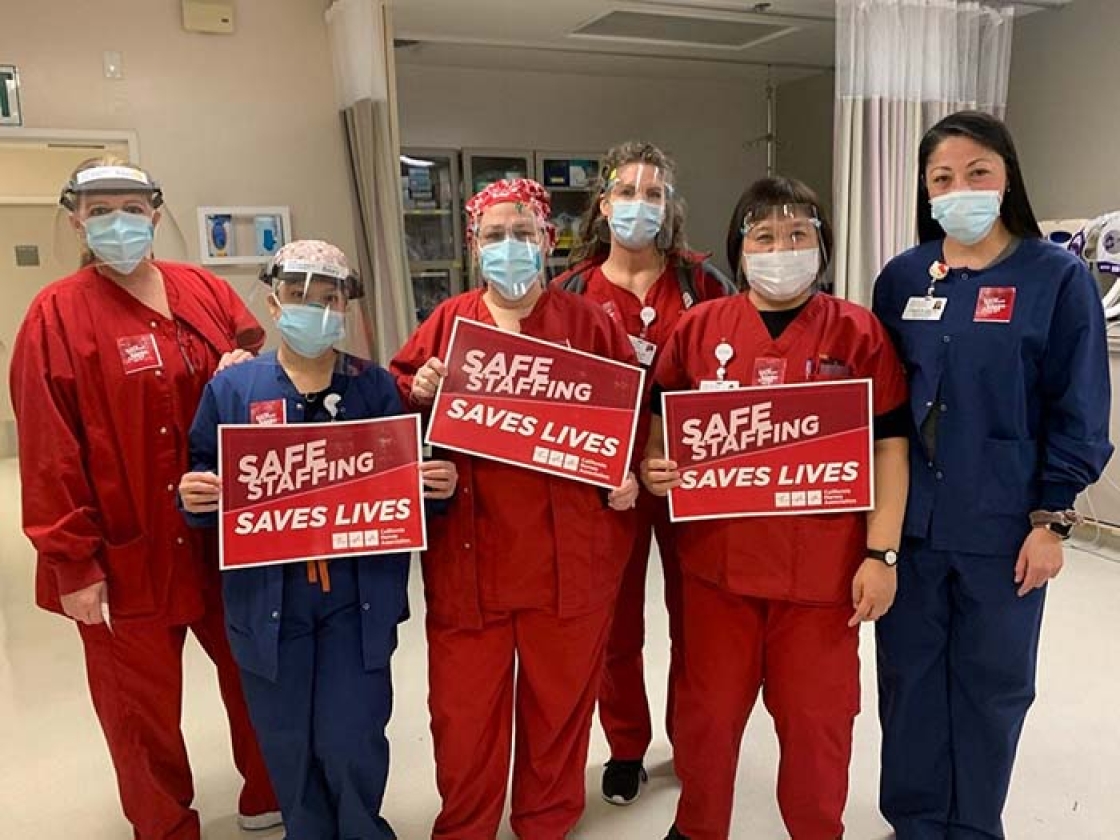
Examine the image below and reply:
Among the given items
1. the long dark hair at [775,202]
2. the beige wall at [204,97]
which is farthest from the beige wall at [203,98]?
the long dark hair at [775,202]

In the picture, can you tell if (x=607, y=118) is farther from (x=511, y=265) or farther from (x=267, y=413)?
(x=267, y=413)

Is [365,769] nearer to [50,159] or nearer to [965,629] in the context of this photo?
[965,629]

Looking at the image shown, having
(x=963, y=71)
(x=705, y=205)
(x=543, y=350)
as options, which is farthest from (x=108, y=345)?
(x=705, y=205)

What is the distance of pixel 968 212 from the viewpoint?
1604 millimetres

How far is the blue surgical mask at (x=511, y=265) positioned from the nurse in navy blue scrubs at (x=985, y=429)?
0.74 meters

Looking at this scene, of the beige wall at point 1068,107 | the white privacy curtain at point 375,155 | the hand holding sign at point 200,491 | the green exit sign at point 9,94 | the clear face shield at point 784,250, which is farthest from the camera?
the beige wall at point 1068,107

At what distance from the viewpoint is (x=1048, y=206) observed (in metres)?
4.73

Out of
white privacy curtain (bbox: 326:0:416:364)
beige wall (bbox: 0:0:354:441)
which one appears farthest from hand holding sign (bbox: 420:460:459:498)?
beige wall (bbox: 0:0:354:441)

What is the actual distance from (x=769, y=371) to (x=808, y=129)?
17.6ft

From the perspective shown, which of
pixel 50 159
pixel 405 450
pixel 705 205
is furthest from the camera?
pixel 705 205

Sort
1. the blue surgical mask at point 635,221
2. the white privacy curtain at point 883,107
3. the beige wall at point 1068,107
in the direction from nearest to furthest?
the blue surgical mask at point 635,221 < the white privacy curtain at point 883,107 < the beige wall at point 1068,107

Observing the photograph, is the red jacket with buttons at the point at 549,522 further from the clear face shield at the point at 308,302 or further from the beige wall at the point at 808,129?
the beige wall at the point at 808,129

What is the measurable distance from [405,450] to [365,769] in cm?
66

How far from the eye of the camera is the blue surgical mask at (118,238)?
1.64 metres
